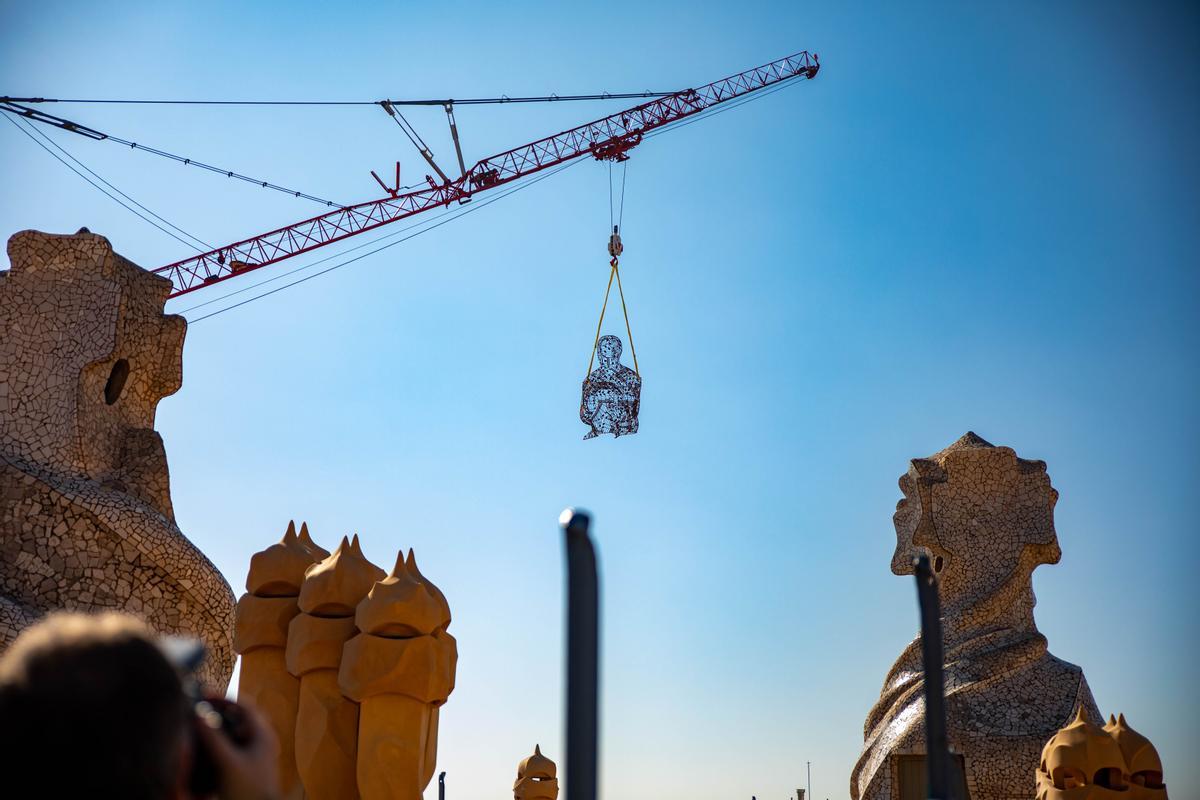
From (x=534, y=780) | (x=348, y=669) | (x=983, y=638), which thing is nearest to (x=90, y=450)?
(x=348, y=669)

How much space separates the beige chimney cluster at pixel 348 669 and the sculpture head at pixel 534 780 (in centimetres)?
716

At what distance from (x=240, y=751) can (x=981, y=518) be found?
1540cm

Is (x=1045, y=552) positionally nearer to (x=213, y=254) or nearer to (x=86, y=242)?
(x=86, y=242)

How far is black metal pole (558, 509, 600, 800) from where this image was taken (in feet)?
7.72

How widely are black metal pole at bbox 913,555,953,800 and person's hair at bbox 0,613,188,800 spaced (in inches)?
108

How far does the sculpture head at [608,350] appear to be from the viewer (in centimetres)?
1344

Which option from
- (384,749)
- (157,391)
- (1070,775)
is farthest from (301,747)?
(1070,775)

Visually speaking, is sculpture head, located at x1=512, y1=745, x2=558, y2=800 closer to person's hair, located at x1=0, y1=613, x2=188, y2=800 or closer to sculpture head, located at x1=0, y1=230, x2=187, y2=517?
sculpture head, located at x1=0, y1=230, x2=187, y2=517

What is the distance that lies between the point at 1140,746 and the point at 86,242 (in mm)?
10721

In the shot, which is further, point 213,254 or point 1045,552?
point 213,254

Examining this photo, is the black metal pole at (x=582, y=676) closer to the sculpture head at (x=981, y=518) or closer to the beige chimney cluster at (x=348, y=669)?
the beige chimney cluster at (x=348, y=669)

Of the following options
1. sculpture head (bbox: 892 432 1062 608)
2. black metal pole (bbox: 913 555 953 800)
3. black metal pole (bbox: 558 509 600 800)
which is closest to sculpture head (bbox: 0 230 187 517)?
black metal pole (bbox: 913 555 953 800)

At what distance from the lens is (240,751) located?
55.0 inches

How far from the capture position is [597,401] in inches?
521
